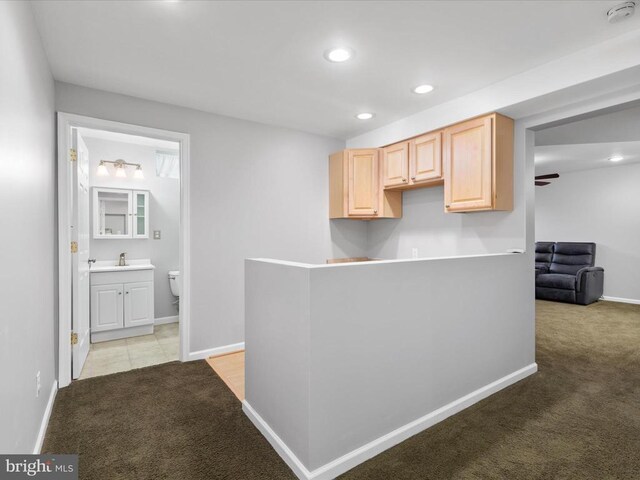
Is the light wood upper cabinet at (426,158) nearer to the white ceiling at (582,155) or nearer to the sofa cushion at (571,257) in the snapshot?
the white ceiling at (582,155)

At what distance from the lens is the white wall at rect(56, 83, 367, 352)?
10.4 feet

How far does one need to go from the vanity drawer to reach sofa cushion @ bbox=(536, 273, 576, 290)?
642 centimetres

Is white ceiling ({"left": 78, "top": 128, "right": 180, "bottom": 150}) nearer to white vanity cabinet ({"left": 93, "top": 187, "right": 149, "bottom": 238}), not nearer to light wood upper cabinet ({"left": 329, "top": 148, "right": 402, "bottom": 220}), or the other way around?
white vanity cabinet ({"left": 93, "top": 187, "right": 149, "bottom": 238})

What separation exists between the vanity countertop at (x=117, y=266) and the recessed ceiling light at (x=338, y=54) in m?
3.30

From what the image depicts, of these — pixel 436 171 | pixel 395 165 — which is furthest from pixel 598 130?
pixel 395 165

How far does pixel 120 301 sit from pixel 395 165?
355 cm

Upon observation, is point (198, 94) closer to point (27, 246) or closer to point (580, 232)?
point (27, 246)

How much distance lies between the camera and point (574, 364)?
3.18 meters

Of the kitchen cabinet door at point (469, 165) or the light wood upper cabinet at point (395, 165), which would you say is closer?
the kitchen cabinet door at point (469, 165)

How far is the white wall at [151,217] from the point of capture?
441 cm

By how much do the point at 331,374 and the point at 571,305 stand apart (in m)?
5.83

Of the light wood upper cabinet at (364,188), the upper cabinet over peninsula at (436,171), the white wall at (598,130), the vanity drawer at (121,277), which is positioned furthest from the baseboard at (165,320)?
the white wall at (598,130)

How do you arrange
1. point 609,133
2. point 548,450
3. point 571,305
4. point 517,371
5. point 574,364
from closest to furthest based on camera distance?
point 548,450 < point 517,371 < point 574,364 < point 609,133 < point 571,305

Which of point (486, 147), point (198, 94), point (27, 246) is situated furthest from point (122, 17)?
point (486, 147)
